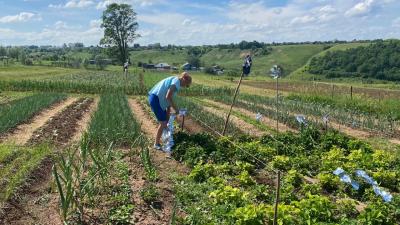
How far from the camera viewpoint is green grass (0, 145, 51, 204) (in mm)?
6095

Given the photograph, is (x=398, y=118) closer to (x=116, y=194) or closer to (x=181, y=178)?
(x=181, y=178)

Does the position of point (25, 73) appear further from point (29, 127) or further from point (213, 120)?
point (213, 120)

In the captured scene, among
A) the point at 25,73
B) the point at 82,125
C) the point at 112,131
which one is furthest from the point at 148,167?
the point at 25,73

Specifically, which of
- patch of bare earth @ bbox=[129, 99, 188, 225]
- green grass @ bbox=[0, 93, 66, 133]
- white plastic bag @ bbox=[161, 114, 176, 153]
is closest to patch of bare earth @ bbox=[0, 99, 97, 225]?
patch of bare earth @ bbox=[129, 99, 188, 225]

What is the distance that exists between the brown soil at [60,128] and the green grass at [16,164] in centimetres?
124

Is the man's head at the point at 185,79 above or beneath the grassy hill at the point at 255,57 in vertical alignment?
above

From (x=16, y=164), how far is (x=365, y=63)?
6352 cm

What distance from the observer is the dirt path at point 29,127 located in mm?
10164

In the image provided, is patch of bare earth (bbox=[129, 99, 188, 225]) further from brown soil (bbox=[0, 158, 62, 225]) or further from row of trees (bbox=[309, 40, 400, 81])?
row of trees (bbox=[309, 40, 400, 81])

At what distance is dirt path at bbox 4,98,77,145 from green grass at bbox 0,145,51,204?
1.21 metres

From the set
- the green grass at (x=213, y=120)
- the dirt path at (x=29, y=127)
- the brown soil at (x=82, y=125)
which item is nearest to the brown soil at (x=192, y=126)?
the green grass at (x=213, y=120)

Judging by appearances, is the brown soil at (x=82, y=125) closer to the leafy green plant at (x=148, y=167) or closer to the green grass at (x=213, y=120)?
the leafy green plant at (x=148, y=167)

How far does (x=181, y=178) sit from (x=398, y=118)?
1253 cm

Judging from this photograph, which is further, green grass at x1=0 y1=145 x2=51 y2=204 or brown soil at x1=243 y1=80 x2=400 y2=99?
brown soil at x1=243 y1=80 x2=400 y2=99
